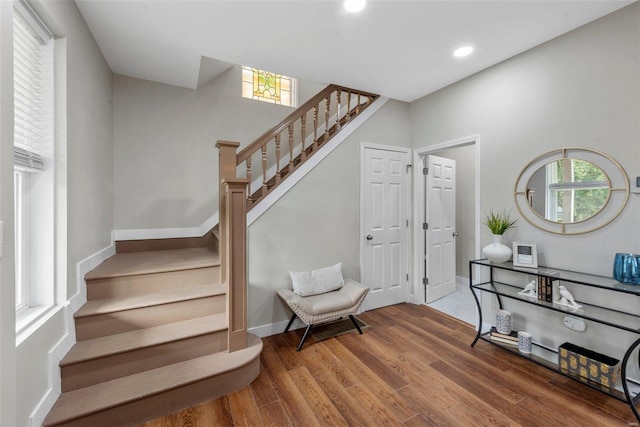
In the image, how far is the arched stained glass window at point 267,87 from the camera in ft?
13.1

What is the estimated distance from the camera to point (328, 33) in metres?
2.29

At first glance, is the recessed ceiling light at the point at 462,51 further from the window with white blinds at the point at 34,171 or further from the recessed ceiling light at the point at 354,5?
the window with white blinds at the point at 34,171

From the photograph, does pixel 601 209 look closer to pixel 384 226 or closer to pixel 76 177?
pixel 384 226

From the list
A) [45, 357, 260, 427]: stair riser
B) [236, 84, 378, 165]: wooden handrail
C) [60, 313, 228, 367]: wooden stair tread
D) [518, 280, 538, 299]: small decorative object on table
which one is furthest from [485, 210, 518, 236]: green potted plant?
[60, 313, 228, 367]: wooden stair tread

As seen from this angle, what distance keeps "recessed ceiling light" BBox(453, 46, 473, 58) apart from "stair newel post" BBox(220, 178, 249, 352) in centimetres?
229

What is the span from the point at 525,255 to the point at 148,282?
11.0ft

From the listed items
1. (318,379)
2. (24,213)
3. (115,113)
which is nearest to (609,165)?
(318,379)

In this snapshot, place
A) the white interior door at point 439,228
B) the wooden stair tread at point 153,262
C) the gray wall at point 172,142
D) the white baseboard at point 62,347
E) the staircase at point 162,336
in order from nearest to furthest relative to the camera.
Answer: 1. the white baseboard at point 62,347
2. the staircase at point 162,336
3. the wooden stair tread at point 153,262
4. the gray wall at point 172,142
5. the white interior door at point 439,228

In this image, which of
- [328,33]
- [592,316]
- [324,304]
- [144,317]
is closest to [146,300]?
[144,317]

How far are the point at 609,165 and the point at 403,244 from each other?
2139 mm

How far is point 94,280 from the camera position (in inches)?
85.7

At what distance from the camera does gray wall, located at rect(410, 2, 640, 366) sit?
6.58 ft

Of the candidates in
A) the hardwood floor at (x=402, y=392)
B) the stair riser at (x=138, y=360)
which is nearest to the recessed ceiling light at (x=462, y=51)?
the hardwood floor at (x=402, y=392)

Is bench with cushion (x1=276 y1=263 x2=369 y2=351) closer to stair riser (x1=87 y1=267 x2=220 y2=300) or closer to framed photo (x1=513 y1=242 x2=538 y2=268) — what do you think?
stair riser (x1=87 y1=267 x2=220 y2=300)
